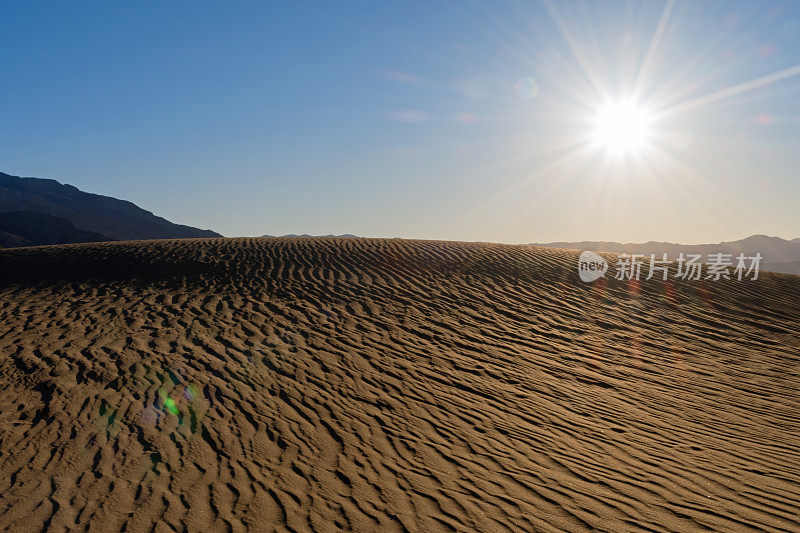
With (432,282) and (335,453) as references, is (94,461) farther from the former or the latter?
(432,282)

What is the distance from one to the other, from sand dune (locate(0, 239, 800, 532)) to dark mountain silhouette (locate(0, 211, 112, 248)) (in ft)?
201

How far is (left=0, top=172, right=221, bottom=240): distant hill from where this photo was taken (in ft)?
290

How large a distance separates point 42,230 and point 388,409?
7847 centimetres

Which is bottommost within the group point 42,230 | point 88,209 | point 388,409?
point 388,409

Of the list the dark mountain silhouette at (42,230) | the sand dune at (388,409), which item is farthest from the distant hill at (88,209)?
the sand dune at (388,409)

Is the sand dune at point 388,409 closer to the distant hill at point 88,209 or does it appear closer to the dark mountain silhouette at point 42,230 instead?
the dark mountain silhouette at point 42,230

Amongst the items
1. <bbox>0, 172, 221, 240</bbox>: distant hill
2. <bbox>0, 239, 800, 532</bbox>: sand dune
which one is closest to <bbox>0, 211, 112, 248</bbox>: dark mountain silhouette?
<bbox>0, 172, 221, 240</bbox>: distant hill

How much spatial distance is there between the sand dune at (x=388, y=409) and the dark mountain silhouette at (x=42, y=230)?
61220mm

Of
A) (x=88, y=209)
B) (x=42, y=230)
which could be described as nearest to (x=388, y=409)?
(x=42, y=230)

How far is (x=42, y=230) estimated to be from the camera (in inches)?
2566

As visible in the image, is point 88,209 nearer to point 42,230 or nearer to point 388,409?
point 42,230

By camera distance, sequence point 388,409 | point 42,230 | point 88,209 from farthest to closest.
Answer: point 88,209, point 42,230, point 388,409

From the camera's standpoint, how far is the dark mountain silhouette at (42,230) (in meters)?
62.6

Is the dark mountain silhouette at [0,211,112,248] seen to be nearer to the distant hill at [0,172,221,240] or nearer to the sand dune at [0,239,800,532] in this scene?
the distant hill at [0,172,221,240]
